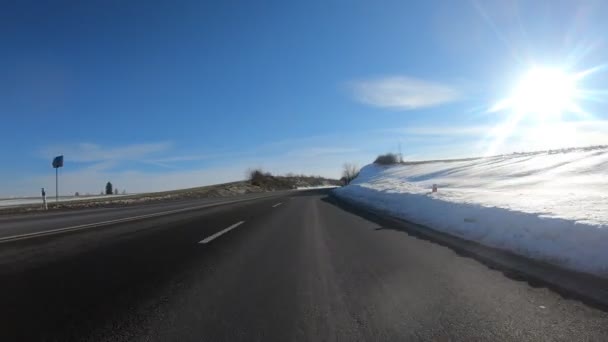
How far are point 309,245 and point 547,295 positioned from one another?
12.8 feet

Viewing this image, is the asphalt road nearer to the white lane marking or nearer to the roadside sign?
the white lane marking

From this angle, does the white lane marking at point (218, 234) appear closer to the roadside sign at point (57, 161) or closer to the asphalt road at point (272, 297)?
the asphalt road at point (272, 297)

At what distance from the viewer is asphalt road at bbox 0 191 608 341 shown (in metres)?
2.74

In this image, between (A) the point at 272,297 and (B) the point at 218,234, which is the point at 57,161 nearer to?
(B) the point at 218,234

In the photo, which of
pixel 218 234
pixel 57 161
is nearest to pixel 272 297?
pixel 218 234

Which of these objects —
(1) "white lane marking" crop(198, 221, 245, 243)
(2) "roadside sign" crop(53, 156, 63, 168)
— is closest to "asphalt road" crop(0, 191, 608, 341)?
(1) "white lane marking" crop(198, 221, 245, 243)

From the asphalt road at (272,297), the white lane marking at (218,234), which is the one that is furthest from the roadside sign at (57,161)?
the asphalt road at (272,297)

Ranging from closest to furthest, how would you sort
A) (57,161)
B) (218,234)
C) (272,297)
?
(272,297), (218,234), (57,161)

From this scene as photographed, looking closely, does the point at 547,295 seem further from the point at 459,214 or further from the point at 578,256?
the point at 459,214

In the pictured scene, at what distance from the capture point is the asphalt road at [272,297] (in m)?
2.74

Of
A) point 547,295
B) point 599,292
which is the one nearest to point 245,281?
point 547,295

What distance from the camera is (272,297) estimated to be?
358 cm

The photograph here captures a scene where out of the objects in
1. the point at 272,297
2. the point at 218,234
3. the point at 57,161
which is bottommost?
the point at 272,297

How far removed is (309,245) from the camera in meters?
6.60
